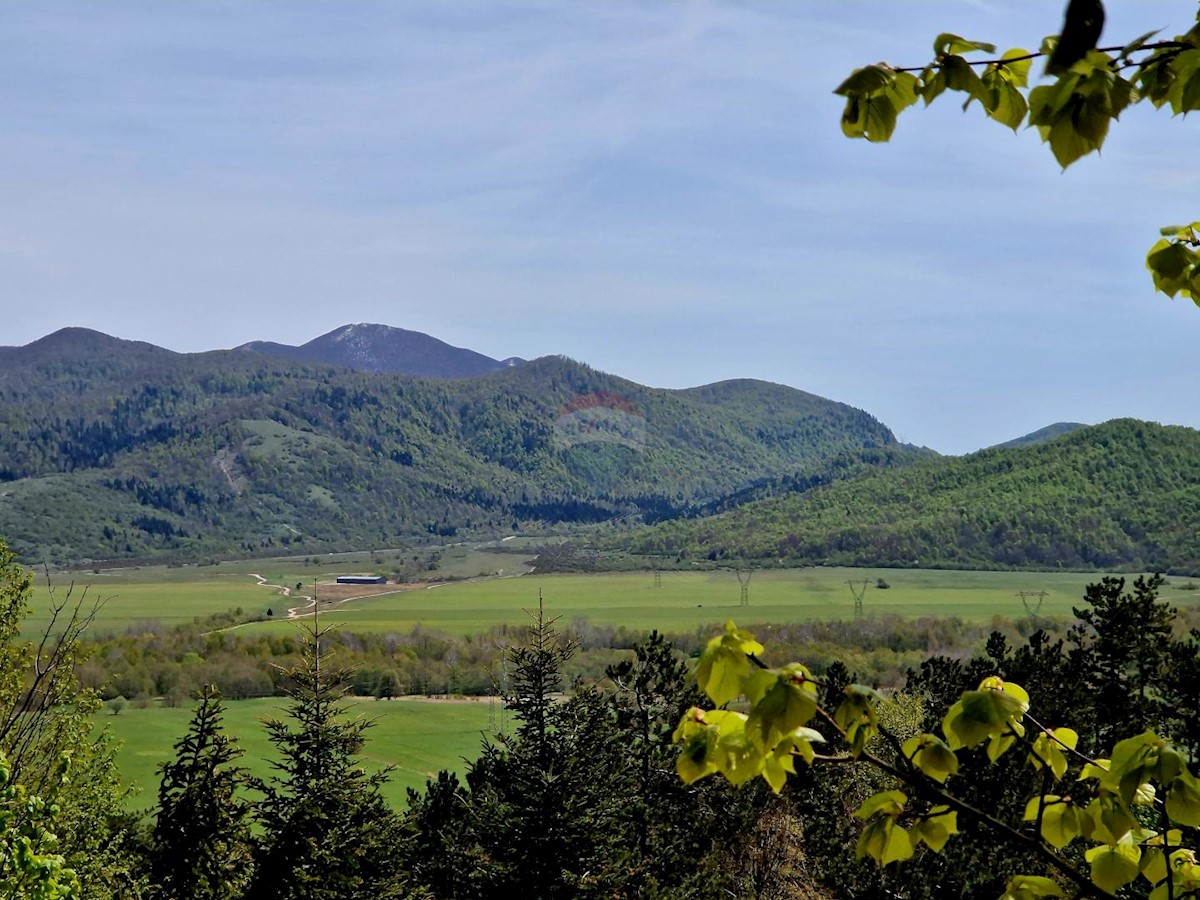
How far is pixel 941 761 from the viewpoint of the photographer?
2.29 meters

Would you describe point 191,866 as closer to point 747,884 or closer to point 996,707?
point 747,884

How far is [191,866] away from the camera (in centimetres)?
1675

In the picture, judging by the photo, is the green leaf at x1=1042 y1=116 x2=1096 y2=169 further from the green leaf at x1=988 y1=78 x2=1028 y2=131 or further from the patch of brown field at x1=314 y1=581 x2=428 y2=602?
the patch of brown field at x1=314 y1=581 x2=428 y2=602

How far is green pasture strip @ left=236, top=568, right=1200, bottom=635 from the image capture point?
387 feet

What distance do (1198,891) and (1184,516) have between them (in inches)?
7636

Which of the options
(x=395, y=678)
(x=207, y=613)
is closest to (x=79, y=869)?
(x=395, y=678)

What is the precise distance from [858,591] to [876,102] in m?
154

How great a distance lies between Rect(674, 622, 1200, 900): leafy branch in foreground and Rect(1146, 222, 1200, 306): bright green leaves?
1012 mm

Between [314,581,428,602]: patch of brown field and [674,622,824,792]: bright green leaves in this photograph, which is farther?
[314,581,428,602]: patch of brown field

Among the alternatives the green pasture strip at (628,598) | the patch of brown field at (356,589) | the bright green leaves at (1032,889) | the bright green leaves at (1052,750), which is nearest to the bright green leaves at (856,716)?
the bright green leaves at (1052,750)

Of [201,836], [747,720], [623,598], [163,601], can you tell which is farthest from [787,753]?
[163,601]

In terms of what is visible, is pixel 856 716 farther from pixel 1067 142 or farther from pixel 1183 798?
pixel 1067 142

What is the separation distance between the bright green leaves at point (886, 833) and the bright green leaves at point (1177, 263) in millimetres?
1338

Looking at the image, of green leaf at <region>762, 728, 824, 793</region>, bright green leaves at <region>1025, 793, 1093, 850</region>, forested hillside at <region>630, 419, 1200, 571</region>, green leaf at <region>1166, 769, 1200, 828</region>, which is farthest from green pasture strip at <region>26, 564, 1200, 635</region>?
green leaf at <region>762, 728, 824, 793</region>
